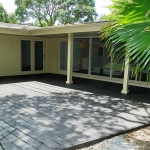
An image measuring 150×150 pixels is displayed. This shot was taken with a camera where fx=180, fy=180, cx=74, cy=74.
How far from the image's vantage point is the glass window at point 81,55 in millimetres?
8922

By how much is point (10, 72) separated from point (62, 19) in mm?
15513

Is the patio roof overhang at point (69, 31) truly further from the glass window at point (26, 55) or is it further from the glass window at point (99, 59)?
the glass window at point (26, 55)

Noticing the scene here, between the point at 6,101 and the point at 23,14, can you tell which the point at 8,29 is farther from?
the point at 23,14

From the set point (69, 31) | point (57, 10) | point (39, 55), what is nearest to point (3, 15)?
point (57, 10)

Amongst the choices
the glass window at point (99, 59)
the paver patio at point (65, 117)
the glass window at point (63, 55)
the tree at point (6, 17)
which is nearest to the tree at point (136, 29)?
the paver patio at point (65, 117)

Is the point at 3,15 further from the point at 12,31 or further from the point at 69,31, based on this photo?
the point at 69,31

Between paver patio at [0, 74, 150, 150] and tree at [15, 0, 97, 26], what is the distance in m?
18.6

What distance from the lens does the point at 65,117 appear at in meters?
3.70

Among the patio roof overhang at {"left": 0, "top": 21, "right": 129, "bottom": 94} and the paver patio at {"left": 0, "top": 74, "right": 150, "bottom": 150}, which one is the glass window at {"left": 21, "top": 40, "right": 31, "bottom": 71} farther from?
the paver patio at {"left": 0, "top": 74, "right": 150, "bottom": 150}

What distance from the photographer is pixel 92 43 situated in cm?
859

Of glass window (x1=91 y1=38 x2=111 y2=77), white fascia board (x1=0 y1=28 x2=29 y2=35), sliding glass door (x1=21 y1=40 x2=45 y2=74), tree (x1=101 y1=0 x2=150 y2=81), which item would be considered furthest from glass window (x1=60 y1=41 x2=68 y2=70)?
tree (x1=101 y1=0 x2=150 y2=81)

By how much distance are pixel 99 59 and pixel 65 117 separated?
517 centimetres

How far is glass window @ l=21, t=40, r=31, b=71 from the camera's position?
379 inches

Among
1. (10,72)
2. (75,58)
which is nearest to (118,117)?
(75,58)
